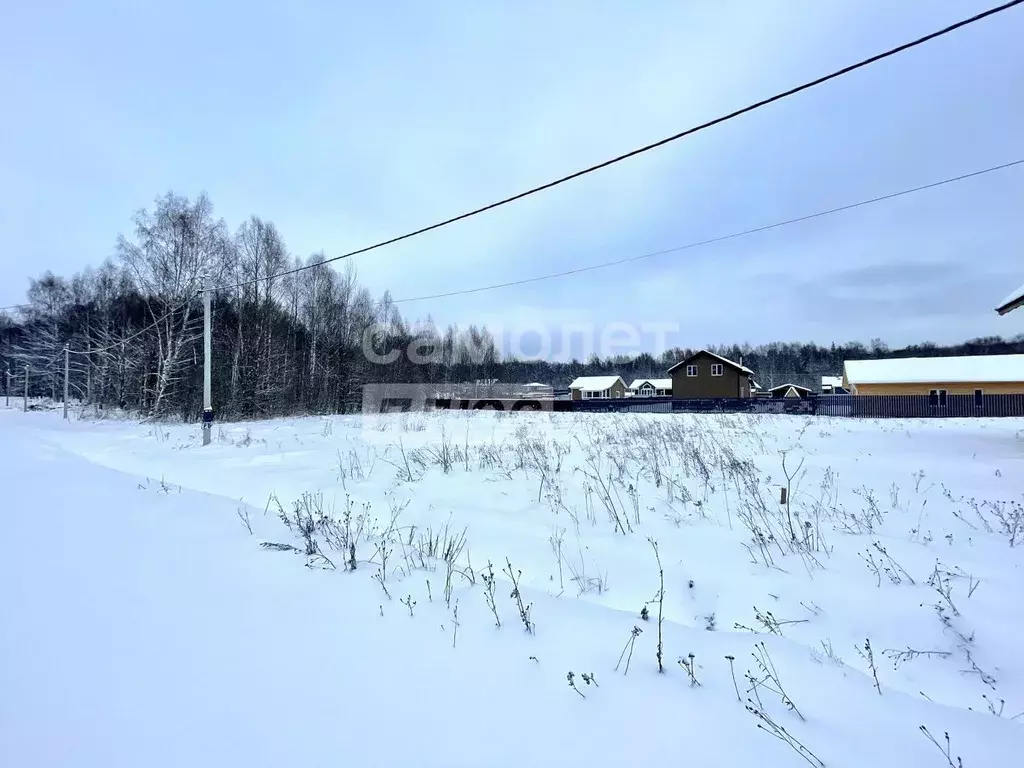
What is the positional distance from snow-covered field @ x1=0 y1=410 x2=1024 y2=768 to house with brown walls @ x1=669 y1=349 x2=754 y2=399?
35.2m

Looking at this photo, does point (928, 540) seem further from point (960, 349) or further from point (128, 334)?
point (960, 349)

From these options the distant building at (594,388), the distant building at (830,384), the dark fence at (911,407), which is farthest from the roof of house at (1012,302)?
the distant building at (830,384)

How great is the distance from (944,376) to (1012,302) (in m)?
28.5

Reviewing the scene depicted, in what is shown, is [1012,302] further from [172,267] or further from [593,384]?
[593,384]

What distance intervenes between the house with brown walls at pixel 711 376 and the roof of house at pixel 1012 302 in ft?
97.6

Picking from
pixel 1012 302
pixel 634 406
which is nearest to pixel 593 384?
pixel 634 406

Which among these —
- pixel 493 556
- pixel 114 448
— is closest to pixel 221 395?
pixel 114 448

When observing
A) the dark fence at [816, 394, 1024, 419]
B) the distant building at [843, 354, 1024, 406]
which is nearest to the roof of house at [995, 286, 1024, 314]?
the dark fence at [816, 394, 1024, 419]

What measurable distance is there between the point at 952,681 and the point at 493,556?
2861 mm

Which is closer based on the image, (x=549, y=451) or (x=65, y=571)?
(x=65, y=571)

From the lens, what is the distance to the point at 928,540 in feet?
11.7

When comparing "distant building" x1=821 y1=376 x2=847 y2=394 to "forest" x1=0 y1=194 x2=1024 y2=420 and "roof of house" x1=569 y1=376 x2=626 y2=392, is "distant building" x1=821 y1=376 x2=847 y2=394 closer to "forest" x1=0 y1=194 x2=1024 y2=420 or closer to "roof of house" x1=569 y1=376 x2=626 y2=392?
"roof of house" x1=569 y1=376 x2=626 y2=392

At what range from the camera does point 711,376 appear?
127 feet

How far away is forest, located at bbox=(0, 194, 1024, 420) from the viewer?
21.0 m
